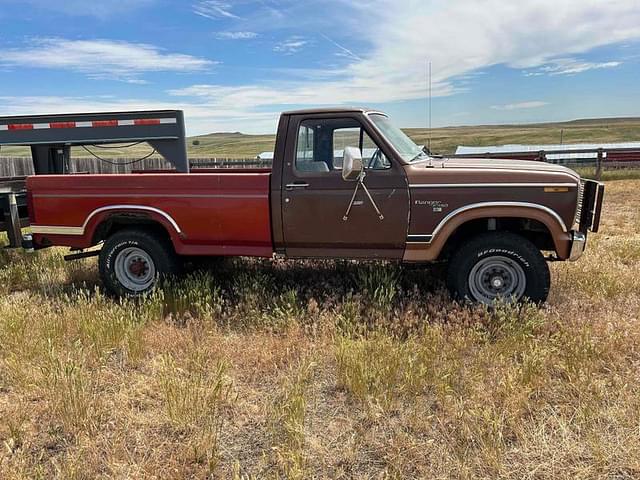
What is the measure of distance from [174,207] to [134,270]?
38.2 inches

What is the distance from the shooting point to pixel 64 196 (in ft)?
18.1

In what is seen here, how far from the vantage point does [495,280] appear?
15.5 feet

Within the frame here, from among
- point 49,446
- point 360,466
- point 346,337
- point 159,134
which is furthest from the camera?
point 159,134

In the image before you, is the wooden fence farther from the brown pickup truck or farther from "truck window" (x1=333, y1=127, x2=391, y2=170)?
"truck window" (x1=333, y1=127, x2=391, y2=170)

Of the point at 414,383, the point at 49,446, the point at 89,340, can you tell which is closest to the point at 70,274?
the point at 89,340

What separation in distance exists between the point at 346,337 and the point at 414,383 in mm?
802

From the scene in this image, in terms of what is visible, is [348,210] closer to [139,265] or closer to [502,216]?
[502,216]

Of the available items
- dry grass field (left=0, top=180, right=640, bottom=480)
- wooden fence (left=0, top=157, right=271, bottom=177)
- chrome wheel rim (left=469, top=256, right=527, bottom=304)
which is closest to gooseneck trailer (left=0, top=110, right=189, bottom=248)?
dry grass field (left=0, top=180, right=640, bottom=480)

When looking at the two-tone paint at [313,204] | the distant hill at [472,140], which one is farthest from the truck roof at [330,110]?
the distant hill at [472,140]

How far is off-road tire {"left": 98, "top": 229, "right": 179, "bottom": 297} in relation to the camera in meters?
5.41

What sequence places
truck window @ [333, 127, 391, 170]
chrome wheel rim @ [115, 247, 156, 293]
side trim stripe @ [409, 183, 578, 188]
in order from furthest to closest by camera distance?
chrome wheel rim @ [115, 247, 156, 293] < truck window @ [333, 127, 391, 170] < side trim stripe @ [409, 183, 578, 188]

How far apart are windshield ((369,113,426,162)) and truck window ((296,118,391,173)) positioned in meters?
0.18

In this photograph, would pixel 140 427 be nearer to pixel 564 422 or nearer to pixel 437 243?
pixel 564 422

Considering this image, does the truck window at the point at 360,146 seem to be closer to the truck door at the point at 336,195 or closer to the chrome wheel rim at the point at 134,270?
the truck door at the point at 336,195
